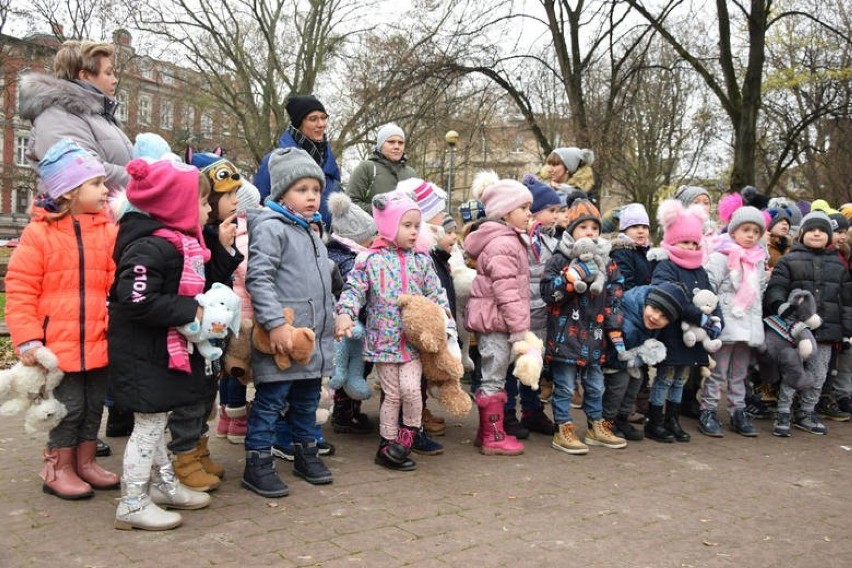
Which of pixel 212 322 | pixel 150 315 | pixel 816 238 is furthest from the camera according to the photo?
pixel 816 238

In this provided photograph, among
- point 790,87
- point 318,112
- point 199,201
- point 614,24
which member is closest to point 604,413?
point 318,112

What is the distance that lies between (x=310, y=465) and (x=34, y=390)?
1595 mm

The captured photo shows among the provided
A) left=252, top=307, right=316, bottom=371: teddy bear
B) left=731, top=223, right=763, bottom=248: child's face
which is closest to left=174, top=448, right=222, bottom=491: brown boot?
left=252, top=307, right=316, bottom=371: teddy bear

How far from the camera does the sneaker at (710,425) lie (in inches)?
259

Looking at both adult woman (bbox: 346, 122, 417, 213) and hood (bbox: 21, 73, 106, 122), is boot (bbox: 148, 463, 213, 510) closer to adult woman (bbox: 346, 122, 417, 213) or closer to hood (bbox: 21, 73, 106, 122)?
hood (bbox: 21, 73, 106, 122)

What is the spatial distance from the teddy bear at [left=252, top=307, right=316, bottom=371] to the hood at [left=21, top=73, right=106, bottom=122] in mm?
1748

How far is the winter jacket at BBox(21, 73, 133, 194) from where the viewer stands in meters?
4.65

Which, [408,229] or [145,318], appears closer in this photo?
[145,318]

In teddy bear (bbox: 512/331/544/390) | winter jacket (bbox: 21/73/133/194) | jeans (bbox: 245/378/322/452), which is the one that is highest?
winter jacket (bbox: 21/73/133/194)

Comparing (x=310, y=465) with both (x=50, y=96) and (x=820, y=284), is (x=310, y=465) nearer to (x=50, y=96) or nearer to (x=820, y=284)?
(x=50, y=96)

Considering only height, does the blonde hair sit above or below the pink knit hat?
above

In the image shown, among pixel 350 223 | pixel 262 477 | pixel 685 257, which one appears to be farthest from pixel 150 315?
pixel 685 257

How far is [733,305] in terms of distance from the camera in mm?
6648

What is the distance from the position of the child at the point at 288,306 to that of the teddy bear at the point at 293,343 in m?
0.04
